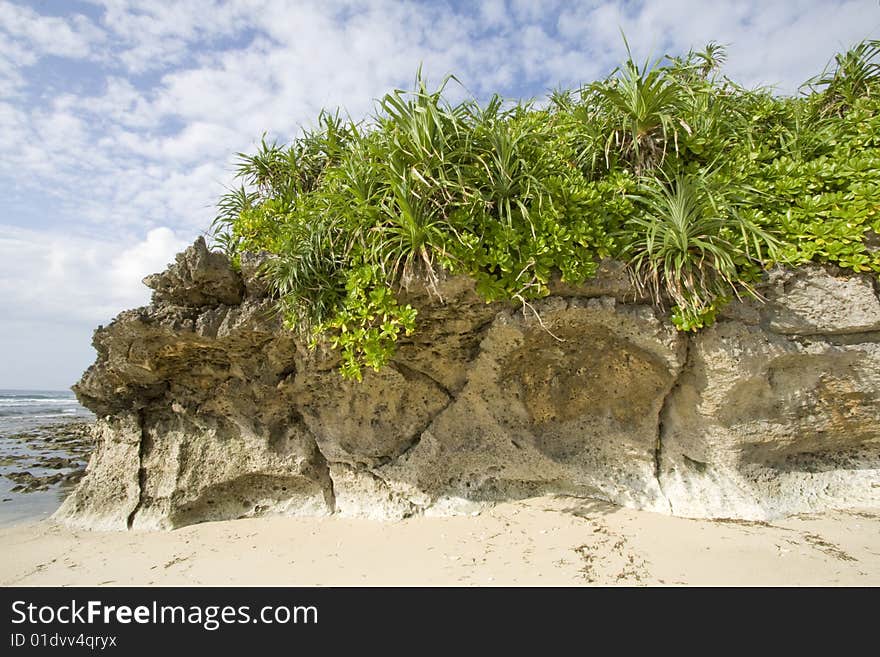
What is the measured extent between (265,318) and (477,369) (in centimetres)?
200

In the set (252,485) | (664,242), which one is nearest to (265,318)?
(252,485)

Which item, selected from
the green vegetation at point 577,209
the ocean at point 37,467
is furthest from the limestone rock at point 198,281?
the ocean at point 37,467

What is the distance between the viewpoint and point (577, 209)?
3811 mm

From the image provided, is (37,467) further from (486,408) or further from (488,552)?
(488,552)

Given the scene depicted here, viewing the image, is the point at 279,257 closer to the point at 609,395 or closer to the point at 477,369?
the point at 477,369

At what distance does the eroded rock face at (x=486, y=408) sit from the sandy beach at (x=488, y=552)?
0.25 meters

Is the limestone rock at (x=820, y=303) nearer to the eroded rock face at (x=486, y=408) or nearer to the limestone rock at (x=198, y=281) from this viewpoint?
the eroded rock face at (x=486, y=408)

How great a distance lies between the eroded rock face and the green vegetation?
0.26m

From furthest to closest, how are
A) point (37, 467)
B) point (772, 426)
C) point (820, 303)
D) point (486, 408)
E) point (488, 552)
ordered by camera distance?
point (37, 467)
point (486, 408)
point (772, 426)
point (820, 303)
point (488, 552)

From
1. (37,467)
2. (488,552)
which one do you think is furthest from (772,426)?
(37,467)

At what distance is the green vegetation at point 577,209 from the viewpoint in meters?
3.69

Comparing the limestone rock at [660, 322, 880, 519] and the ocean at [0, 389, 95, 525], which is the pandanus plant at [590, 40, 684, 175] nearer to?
the limestone rock at [660, 322, 880, 519]

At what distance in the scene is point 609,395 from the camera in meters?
4.29

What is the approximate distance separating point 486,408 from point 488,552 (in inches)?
51.0
